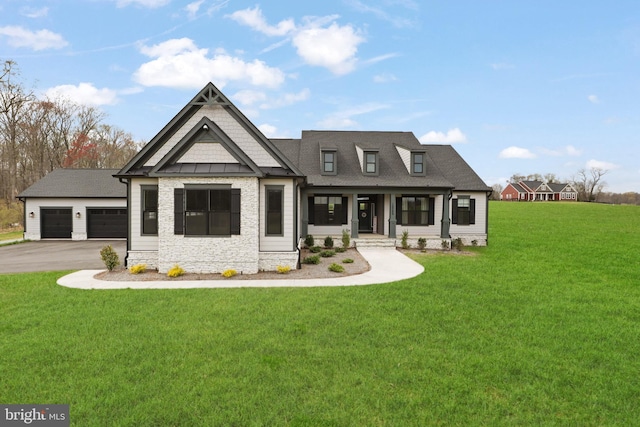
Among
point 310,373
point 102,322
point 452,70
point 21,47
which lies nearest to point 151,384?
point 310,373

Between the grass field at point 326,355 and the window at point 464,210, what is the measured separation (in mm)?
10680

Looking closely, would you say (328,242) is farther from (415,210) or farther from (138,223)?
(138,223)

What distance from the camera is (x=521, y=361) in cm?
527

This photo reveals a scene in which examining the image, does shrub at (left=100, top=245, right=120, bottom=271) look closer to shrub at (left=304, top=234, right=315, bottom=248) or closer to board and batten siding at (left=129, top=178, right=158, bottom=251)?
board and batten siding at (left=129, top=178, right=158, bottom=251)

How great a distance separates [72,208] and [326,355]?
24109 millimetres

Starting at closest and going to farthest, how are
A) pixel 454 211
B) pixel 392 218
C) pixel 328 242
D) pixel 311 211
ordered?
pixel 328 242 → pixel 392 218 → pixel 311 211 → pixel 454 211

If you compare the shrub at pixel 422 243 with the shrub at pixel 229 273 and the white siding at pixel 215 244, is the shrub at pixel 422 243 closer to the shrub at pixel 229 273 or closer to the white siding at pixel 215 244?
the white siding at pixel 215 244

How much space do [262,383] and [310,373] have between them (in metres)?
0.73

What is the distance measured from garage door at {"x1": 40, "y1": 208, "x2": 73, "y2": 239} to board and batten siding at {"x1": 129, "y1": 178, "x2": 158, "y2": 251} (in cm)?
1377

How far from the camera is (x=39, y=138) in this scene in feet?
117

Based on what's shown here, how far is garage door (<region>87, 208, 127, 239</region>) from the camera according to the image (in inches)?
874

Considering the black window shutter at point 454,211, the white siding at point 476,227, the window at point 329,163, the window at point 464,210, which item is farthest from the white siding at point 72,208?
the white siding at point 476,227

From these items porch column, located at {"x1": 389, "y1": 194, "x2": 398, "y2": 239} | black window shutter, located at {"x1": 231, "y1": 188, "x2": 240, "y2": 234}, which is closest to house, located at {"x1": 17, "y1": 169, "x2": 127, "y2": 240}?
black window shutter, located at {"x1": 231, "y1": 188, "x2": 240, "y2": 234}

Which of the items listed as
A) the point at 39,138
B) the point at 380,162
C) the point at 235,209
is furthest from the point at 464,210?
the point at 39,138
